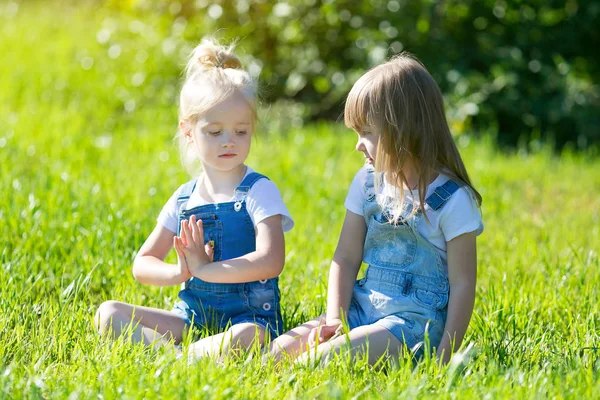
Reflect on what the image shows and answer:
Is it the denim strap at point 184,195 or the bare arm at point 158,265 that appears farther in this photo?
the denim strap at point 184,195

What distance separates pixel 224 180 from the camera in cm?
312

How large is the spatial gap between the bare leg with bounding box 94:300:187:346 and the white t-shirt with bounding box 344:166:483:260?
3.06ft

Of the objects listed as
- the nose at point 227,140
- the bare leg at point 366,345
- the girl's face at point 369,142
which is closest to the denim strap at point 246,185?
the nose at point 227,140

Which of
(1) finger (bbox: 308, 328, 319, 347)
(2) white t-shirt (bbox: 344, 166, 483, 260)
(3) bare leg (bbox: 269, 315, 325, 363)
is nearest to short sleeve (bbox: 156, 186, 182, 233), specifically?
(3) bare leg (bbox: 269, 315, 325, 363)

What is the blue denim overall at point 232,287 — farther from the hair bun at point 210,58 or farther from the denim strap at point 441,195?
the denim strap at point 441,195

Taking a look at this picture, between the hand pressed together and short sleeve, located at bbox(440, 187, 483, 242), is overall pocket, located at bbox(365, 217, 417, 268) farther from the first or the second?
the hand pressed together

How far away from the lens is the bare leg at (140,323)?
2.91m

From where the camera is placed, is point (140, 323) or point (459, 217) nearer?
point (459, 217)

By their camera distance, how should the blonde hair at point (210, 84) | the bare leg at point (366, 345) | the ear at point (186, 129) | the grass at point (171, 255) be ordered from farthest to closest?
the ear at point (186, 129), the blonde hair at point (210, 84), the bare leg at point (366, 345), the grass at point (171, 255)

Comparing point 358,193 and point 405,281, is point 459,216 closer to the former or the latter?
point 405,281

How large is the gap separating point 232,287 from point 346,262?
0.43 m

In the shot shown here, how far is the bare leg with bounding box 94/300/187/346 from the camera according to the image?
115 inches

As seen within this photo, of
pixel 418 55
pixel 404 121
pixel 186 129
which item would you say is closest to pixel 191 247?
pixel 186 129

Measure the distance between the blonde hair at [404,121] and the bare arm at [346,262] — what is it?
21 cm
